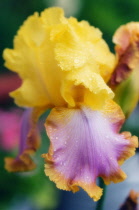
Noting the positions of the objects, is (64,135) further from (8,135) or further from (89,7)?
(89,7)

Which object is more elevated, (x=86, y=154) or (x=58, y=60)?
(x=58, y=60)

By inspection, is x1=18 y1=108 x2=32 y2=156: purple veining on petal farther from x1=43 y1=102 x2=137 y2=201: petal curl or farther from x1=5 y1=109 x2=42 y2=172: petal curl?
x1=43 y1=102 x2=137 y2=201: petal curl

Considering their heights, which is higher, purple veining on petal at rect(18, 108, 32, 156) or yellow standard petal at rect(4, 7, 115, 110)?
yellow standard petal at rect(4, 7, 115, 110)

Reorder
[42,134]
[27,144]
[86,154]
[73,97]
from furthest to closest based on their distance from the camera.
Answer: [42,134], [27,144], [73,97], [86,154]

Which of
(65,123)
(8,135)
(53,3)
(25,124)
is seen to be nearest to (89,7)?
(53,3)

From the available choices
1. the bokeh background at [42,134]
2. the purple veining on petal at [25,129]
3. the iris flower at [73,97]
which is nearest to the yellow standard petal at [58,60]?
the iris flower at [73,97]

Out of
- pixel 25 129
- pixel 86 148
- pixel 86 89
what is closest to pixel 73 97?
pixel 86 89

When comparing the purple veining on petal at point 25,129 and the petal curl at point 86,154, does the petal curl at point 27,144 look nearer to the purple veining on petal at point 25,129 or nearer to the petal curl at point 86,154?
the purple veining on petal at point 25,129

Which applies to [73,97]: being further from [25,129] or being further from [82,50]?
[25,129]

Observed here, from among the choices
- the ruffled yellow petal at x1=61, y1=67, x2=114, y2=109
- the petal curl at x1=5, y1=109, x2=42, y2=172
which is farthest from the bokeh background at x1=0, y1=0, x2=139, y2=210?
the ruffled yellow petal at x1=61, y1=67, x2=114, y2=109
